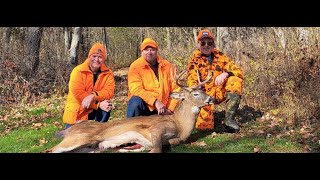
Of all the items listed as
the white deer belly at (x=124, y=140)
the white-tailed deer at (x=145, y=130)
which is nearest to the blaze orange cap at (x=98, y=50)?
the white-tailed deer at (x=145, y=130)

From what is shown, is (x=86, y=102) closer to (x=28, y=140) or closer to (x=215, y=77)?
(x=28, y=140)

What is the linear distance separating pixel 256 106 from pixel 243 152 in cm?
164

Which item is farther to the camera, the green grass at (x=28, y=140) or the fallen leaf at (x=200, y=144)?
the fallen leaf at (x=200, y=144)

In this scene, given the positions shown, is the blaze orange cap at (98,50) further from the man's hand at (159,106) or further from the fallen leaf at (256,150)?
the fallen leaf at (256,150)

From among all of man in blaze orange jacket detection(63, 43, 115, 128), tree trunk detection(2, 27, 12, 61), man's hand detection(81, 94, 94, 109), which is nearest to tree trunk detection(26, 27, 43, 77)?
tree trunk detection(2, 27, 12, 61)

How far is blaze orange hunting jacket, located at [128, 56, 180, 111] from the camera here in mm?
7258

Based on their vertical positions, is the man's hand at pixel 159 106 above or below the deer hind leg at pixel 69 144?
above

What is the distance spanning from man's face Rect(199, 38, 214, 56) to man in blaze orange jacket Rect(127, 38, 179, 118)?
2.07 feet

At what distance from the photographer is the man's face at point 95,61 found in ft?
24.1

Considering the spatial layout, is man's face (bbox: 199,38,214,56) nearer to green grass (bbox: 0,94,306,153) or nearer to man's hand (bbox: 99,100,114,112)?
green grass (bbox: 0,94,306,153)

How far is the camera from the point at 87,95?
23.8 feet

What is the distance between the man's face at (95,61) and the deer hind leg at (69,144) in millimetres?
1265

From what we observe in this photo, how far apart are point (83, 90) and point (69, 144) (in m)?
1.08

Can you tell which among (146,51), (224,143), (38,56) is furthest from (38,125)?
(224,143)
